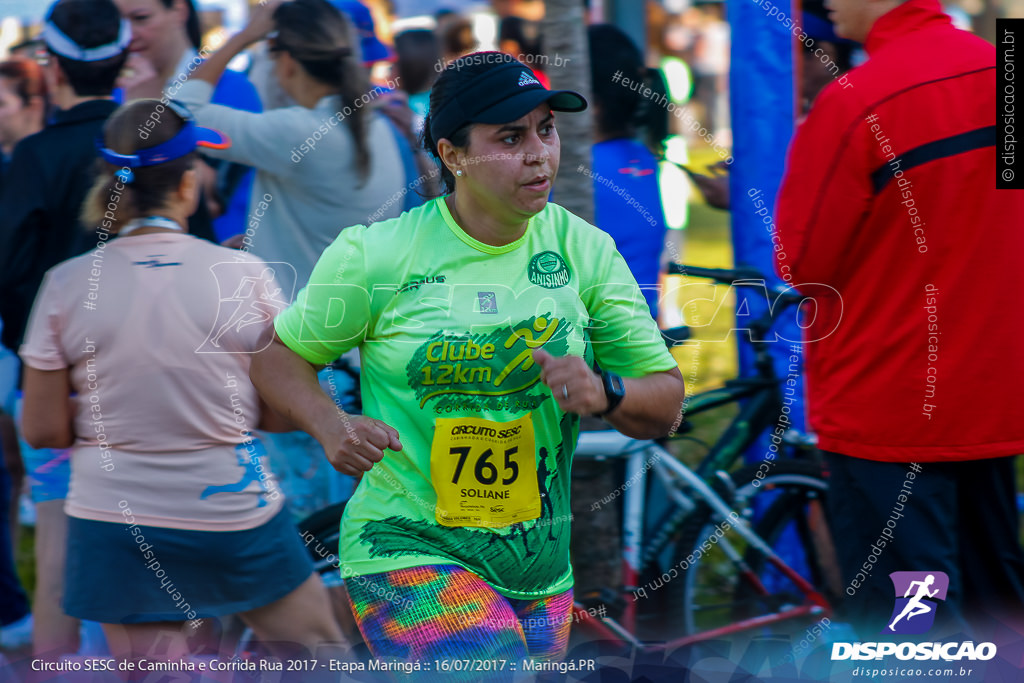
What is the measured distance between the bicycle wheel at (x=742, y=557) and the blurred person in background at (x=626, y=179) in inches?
30.3

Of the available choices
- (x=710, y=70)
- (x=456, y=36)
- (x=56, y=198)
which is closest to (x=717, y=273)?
(x=56, y=198)

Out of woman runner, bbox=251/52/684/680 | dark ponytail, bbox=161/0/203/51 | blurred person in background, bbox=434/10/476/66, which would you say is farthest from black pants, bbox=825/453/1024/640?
blurred person in background, bbox=434/10/476/66

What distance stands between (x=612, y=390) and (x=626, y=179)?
6.33 ft

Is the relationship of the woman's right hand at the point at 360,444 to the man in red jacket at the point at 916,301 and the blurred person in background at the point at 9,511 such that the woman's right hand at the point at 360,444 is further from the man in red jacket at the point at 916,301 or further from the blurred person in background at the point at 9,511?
the blurred person in background at the point at 9,511

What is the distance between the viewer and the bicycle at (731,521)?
3875 mm

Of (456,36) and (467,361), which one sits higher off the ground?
(456,36)

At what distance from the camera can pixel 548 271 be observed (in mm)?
2428

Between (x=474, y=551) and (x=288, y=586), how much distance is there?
0.86 meters

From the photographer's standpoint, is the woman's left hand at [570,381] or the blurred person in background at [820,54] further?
the blurred person in background at [820,54]

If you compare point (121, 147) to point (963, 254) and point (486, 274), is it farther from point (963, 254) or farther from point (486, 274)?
point (963, 254)

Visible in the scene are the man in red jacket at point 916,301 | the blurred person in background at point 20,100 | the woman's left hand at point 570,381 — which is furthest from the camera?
the blurred person in background at point 20,100

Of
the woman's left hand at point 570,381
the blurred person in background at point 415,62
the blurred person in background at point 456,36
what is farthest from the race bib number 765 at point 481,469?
the blurred person in background at point 456,36

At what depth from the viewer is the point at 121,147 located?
2.96 metres

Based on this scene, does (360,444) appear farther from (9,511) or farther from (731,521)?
(9,511)
